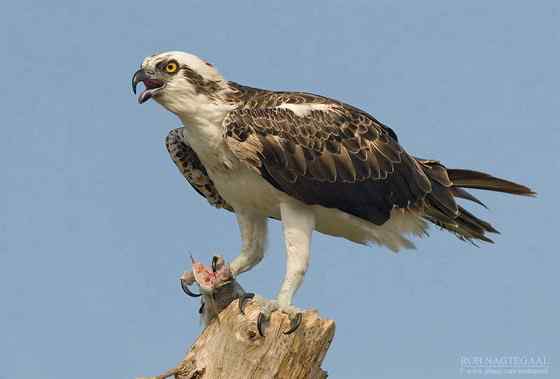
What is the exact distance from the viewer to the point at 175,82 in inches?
451

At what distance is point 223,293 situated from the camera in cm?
1148

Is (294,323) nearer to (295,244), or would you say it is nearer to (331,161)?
(295,244)

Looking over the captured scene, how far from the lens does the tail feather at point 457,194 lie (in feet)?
41.9

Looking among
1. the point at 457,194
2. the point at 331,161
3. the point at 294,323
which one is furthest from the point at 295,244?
the point at 457,194

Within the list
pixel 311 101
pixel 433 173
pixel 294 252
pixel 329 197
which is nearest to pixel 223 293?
pixel 294 252

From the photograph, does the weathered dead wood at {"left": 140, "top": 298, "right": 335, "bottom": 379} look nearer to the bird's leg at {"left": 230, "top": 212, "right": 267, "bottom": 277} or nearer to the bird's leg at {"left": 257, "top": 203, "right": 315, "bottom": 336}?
the bird's leg at {"left": 257, "top": 203, "right": 315, "bottom": 336}

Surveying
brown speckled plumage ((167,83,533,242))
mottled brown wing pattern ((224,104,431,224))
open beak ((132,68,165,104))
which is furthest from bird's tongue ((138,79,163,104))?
mottled brown wing pattern ((224,104,431,224))

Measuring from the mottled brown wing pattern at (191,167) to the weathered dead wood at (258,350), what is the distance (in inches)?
97.6

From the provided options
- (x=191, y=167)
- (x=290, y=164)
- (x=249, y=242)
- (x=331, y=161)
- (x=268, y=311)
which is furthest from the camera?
(x=191, y=167)

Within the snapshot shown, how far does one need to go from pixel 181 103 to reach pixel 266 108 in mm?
996

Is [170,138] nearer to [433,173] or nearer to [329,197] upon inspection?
[329,197]

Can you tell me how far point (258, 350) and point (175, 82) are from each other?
3.27 meters

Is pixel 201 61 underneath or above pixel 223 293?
above

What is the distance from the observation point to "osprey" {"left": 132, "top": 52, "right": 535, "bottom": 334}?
11375mm
